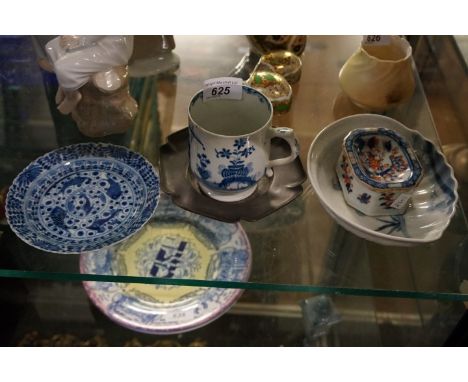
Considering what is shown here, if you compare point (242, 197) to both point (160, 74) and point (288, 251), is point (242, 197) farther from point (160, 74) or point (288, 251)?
point (160, 74)

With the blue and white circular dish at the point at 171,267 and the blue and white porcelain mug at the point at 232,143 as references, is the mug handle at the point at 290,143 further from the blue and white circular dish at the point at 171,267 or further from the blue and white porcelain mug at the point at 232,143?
the blue and white circular dish at the point at 171,267

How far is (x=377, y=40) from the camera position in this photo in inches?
25.0

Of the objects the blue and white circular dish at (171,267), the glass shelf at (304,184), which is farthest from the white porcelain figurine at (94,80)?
the blue and white circular dish at (171,267)

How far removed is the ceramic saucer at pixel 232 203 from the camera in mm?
553

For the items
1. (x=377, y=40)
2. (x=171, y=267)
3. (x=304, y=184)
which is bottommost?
(x=171, y=267)

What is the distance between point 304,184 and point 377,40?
0.21 metres

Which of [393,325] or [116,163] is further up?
[116,163]

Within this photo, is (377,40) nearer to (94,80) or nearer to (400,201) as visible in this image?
(400,201)

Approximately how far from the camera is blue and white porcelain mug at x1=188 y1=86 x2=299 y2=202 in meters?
0.50

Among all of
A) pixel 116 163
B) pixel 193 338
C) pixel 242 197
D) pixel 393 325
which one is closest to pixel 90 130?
pixel 116 163

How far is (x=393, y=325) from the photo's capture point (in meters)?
0.74

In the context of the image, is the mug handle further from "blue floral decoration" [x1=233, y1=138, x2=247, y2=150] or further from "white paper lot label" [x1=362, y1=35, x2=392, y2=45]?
"white paper lot label" [x1=362, y1=35, x2=392, y2=45]

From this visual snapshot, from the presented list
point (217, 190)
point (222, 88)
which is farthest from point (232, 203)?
point (222, 88)

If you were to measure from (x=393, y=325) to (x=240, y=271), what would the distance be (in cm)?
31
